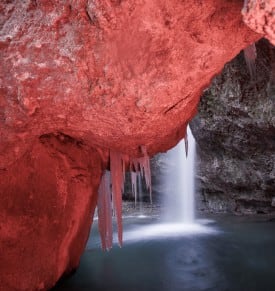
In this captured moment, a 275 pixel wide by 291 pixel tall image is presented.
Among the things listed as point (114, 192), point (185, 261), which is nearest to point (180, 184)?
point (185, 261)

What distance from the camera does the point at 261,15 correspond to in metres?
1.83

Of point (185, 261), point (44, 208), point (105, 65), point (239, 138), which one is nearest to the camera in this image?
point (105, 65)

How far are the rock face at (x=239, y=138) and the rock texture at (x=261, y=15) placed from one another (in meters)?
5.47

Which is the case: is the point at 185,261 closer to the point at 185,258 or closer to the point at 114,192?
the point at 185,258

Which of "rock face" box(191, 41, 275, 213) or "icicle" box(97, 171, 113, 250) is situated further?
"rock face" box(191, 41, 275, 213)

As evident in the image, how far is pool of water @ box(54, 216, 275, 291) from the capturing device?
454 centimetres

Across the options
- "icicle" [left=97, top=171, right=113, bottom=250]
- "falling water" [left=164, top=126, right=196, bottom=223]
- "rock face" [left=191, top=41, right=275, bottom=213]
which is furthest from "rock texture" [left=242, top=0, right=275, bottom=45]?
"falling water" [left=164, top=126, right=196, bottom=223]

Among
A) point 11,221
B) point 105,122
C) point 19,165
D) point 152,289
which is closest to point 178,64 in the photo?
point 105,122

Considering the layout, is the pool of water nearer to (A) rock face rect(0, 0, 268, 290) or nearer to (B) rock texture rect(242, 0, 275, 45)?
(A) rock face rect(0, 0, 268, 290)

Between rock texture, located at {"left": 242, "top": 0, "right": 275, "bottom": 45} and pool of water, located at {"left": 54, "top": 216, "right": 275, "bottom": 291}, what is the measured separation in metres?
3.59

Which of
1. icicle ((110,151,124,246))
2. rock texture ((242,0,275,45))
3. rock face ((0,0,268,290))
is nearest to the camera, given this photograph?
rock texture ((242,0,275,45))

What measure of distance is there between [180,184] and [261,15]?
35.1ft

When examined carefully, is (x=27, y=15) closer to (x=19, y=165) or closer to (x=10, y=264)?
(x=19, y=165)

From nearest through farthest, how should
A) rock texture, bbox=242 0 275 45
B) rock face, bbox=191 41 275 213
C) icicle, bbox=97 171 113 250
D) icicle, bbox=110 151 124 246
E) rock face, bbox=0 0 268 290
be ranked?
rock texture, bbox=242 0 275 45 < rock face, bbox=0 0 268 290 < icicle, bbox=110 151 124 246 < icicle, bbox=97 171 113 250 < rock face, bbox=191 41 275 213
